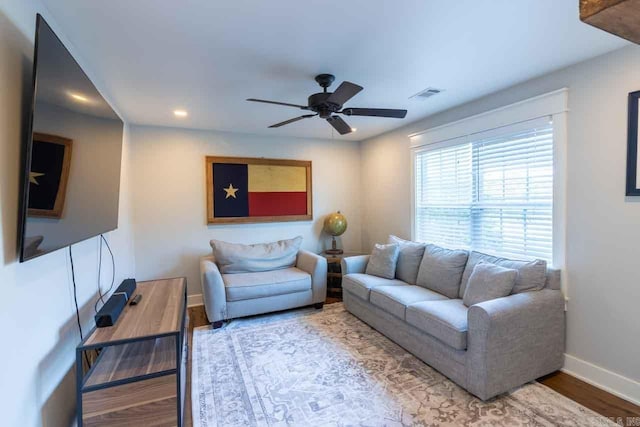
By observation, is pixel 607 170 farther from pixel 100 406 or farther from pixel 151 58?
pixel 100 406

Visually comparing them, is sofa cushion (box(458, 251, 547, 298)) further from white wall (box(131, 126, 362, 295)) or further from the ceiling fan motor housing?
white wall (box(131, 126, 362, 295))

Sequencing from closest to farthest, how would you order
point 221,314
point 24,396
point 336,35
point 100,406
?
point 24,396 < point 100,406 < point 336,35 < point 221,314

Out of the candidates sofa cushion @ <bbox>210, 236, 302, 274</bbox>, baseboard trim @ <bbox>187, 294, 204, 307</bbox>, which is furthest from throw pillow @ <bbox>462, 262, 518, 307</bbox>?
baseboard trim @ <bbox>187, 294, 204, 307</bbox>

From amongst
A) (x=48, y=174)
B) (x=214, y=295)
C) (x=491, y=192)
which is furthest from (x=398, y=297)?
(x=48, y=174)

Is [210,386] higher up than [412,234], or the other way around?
[412,234]

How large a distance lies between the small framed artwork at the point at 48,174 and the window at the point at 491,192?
3223mm

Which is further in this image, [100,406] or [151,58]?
[151,58]

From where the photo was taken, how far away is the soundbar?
6.06 feet

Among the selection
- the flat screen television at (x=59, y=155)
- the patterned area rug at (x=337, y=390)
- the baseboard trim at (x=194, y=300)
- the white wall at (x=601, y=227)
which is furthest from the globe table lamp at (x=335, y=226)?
the flat screen television at (x=59, y=155)

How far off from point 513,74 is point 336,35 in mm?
1597

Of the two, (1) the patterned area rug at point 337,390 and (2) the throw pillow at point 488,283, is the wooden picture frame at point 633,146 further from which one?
(1) the patterned area rug at point 337,390

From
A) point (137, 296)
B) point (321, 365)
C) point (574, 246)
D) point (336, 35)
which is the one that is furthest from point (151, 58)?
point (574, 246)

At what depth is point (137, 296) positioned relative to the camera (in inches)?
95.8

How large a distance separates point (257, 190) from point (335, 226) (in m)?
1.27
